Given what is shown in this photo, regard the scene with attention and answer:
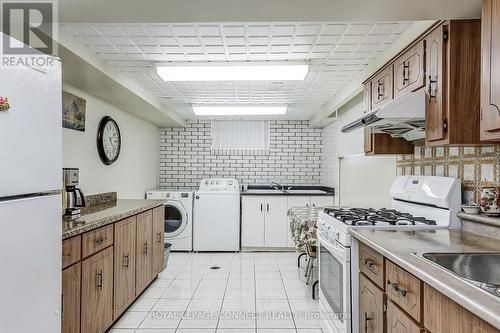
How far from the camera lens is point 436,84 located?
1.92 m

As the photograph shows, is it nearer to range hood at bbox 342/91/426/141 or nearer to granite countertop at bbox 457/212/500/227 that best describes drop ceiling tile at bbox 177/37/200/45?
range hood at bbox 342/91/426/141

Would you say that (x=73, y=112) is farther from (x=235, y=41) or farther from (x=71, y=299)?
(x=71, y=299)

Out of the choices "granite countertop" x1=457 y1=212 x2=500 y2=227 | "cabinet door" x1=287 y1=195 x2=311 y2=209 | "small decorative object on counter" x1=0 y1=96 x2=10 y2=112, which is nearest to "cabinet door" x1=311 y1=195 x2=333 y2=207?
"cabinet door" x1=287 y1=195 x2=311 y2=209

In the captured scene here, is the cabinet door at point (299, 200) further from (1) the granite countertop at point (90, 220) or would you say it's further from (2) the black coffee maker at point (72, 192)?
(2) the black coffee maker at point (72, 192)

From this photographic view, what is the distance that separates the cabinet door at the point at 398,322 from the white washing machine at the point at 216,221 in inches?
146

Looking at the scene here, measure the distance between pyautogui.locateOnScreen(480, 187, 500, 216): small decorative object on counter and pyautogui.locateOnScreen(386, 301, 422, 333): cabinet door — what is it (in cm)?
83

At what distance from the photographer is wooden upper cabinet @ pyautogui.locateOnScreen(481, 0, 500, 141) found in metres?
1.42

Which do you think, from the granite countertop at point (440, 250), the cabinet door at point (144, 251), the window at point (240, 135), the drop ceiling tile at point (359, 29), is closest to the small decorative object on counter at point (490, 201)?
the granite countertop at point (440, 250)

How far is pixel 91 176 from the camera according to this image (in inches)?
137

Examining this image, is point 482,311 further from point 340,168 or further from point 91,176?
point 340,168

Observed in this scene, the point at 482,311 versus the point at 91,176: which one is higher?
the point at 91,176

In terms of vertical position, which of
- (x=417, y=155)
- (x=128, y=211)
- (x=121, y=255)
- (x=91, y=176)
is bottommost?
(x=121, y=255)

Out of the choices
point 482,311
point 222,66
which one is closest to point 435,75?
point 482,311

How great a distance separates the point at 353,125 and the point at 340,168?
2361mm
